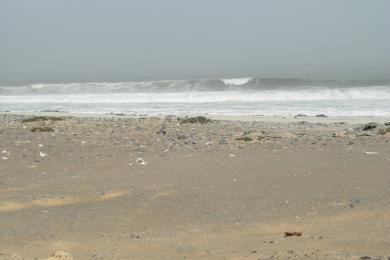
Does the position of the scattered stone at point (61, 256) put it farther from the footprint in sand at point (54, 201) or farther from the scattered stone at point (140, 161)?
the scattered stone at point (140, 161)

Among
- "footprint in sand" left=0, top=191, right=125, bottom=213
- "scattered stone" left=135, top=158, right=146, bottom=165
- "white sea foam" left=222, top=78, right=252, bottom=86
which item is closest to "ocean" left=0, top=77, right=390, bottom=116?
"white sea foam" left=222, top=78, right=252, bottom=86

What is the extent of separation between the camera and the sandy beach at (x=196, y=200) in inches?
172

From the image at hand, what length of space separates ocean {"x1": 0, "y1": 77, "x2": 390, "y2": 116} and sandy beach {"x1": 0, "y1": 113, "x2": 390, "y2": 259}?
16.7m

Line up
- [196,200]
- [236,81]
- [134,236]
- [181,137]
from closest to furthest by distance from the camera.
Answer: [134,236] → [196,200] → [181,137] → [236,81]

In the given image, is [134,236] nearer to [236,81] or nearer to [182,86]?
[182,86]

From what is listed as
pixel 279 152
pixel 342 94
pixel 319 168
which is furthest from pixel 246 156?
pixel 342 94

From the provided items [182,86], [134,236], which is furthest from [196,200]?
[182,86]

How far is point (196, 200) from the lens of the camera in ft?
19.8

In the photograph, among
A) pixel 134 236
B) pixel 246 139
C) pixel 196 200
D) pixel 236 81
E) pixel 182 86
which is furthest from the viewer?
pixel 236 81

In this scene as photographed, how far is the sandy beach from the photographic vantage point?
4.38 m

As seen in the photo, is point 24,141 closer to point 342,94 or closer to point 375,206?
point 375,206

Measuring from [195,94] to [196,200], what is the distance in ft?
110

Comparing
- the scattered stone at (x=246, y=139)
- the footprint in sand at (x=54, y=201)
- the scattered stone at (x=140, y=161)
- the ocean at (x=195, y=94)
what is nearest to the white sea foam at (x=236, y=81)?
the ocean at (x=195, y=94)

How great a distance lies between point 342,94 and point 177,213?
30.1 meters
